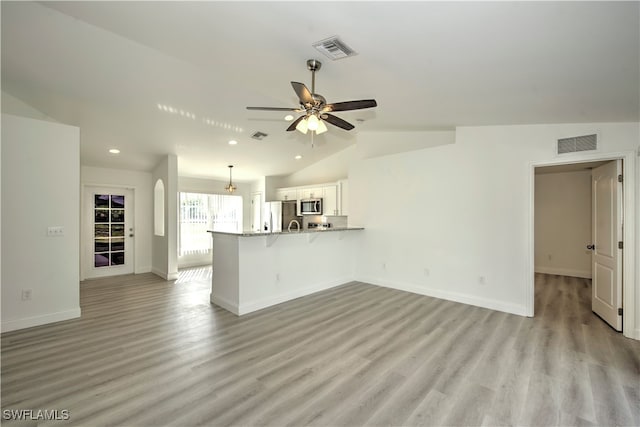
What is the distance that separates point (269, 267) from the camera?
421 cm

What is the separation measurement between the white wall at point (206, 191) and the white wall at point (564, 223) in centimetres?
802

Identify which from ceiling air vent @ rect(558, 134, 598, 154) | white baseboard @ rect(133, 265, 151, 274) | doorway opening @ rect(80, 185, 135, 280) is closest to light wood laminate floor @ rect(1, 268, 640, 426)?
ceiling air vent @ rect(558, 134, 598, 154)

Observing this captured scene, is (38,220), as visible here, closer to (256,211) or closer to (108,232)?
(108,232)

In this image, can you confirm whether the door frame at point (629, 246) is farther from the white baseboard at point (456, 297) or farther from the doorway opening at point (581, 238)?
the white baseboard at point (456, 297)

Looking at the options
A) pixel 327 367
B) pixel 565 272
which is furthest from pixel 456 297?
pixel 565 272

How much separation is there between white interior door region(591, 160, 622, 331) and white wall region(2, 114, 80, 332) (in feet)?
22.4

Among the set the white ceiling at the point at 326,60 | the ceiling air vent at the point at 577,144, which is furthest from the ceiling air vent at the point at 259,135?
the ceiling air vent at the point at 577,144

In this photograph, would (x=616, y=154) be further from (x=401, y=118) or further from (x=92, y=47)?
(x=92, y=47)

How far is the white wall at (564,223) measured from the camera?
6.22 meters

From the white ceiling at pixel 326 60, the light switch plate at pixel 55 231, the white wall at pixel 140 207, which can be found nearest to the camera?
the white ceiling at pixel 326 60

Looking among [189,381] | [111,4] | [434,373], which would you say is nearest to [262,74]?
[111,4]

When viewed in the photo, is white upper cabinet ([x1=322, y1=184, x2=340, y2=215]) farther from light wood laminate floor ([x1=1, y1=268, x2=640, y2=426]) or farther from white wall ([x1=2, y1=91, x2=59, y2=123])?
white wall ([x1=2, y1=91, x2=59, y2=123])

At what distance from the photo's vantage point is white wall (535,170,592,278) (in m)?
6.22

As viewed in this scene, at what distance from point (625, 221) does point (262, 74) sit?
4581 mm
